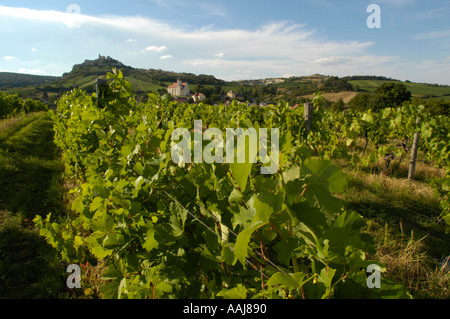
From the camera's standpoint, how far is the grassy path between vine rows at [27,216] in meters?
2.78

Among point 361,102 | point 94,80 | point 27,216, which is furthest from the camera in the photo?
point 94,80

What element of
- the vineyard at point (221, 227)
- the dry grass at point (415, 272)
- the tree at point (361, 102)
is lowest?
the dry grass at point (415, 272)

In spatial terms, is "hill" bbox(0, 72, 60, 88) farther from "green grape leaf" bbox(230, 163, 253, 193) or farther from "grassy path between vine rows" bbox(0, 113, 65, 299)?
"green grape leaf" bbox(230, 163, 253, 193)

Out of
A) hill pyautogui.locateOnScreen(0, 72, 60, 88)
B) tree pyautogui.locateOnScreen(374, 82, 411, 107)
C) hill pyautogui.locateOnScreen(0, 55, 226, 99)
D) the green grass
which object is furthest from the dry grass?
hill pyautogui.locateOnScreen(0, 72, 60, 88)

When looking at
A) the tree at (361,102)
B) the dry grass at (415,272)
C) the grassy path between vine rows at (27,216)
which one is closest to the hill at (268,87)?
the tree at (361,102)

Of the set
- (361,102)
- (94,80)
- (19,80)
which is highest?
(19,80)

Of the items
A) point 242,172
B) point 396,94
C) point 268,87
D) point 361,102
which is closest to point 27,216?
point 242,172

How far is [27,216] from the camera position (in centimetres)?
428

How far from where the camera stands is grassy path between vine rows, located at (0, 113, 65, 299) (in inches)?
109

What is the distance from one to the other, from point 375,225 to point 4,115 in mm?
21077

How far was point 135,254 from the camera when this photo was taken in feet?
4.22

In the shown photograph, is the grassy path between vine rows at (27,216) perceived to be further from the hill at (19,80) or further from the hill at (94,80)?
the hill at (19,80)

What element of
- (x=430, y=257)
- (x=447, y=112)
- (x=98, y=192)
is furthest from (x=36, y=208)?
(x=447, y=112)

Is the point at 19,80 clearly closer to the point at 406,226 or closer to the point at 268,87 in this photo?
the point at 268,87
